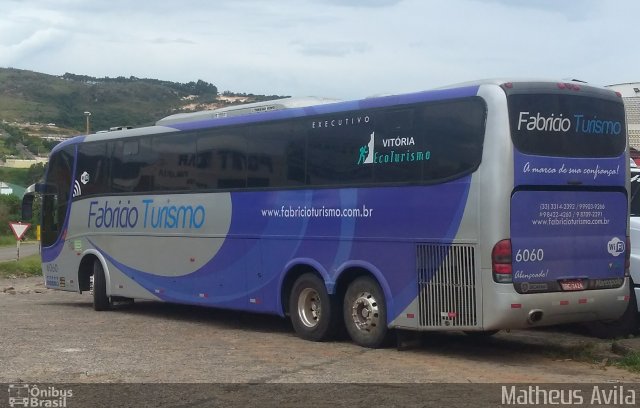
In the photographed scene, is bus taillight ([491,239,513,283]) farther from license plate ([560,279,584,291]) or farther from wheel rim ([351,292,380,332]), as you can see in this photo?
wheel rim ([351,292,380,332])

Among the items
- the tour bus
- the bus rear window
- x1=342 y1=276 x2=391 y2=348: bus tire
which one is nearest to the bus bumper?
the tour bus

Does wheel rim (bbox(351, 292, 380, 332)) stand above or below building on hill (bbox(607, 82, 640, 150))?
below

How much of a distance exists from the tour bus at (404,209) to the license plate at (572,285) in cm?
2

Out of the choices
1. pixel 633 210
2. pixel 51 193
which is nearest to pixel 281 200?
pixel 633 210

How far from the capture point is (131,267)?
17.5 metres

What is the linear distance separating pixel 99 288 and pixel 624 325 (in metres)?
9.97

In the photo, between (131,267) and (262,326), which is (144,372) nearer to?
(262,326)

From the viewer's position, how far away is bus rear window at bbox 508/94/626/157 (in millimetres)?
10953

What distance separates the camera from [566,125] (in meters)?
11.4

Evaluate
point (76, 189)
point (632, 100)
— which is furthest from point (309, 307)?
point (76, 189)

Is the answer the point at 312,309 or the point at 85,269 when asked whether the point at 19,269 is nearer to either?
the point at 85,269

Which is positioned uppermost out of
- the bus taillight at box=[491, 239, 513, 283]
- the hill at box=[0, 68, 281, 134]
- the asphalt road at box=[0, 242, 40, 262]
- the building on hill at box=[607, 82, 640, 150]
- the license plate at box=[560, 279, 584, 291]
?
the hill at box=[0, 68, 281, 134]

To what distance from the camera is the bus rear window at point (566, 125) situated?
35.9 ft

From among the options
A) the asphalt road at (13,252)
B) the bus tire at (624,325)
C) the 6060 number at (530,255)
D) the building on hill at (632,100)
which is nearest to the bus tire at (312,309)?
the 6060 number at (530,255)
